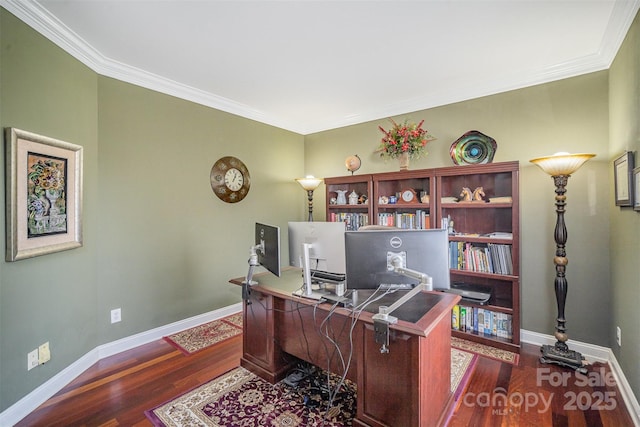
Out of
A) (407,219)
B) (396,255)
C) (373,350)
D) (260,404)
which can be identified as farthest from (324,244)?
(407,219)

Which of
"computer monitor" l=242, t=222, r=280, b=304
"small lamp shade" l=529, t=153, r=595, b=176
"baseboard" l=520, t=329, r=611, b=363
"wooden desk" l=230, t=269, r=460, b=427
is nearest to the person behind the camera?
"wooden desk" l=230, t=269, r=460, b=427

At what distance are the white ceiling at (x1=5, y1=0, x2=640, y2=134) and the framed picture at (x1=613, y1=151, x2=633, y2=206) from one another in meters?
0.91

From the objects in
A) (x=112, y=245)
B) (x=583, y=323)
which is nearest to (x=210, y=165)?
(x=112, y=245)

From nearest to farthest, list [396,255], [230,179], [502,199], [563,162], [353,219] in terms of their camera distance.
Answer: [396,255] < [563,162] < [502,199] < [230,179] < [353,219]

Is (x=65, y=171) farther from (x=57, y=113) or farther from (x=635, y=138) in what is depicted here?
(x=635, y=138)

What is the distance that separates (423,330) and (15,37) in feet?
9.56

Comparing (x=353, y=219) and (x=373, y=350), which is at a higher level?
(x=353, y=219)

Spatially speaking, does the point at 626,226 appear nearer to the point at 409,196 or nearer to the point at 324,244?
the point at 409,196

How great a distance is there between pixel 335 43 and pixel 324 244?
161cm

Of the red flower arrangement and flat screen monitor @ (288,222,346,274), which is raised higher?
the red flower arrangement

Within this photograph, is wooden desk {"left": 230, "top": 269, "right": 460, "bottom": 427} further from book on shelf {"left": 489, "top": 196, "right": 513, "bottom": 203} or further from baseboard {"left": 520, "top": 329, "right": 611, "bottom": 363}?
baseboard {"left": 520, "top": 329, "right": 611, "bottom": 363}

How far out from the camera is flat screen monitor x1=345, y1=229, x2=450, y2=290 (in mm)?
1584

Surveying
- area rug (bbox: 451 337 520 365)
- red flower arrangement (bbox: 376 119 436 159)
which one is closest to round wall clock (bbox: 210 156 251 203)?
red flower arrangement (bbox: 376 119 436 159)

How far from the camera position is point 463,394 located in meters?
2.06
